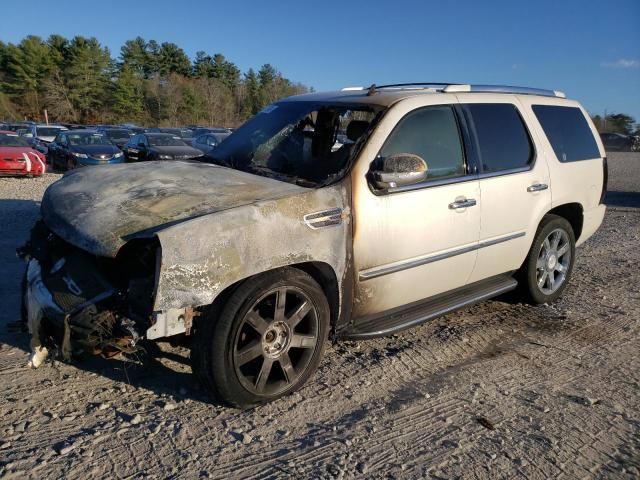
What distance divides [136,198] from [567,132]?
4.10m

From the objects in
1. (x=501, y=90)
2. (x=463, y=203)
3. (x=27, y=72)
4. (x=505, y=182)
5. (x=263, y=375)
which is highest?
(x=27, y=72)

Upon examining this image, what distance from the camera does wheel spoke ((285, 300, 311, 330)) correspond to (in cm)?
308

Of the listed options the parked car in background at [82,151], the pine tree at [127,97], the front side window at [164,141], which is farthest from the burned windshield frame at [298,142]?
the pine tree at [127,97]

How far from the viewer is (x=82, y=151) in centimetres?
1702

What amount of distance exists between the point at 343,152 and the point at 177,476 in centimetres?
223

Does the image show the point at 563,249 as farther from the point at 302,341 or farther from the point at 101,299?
the point at 101,299

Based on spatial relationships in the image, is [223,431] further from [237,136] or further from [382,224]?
[237,136]

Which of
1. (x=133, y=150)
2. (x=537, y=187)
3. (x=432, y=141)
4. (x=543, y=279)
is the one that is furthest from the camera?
(x=133, y=150)

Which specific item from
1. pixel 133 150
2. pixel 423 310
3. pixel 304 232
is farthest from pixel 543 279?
pixel 133 150

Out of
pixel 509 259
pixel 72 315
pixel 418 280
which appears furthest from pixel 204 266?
pixel 509 259

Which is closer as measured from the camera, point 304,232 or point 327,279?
point 304,232

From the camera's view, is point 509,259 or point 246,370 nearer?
point 246,370

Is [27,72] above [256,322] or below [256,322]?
above

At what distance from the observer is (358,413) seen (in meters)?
3.02
